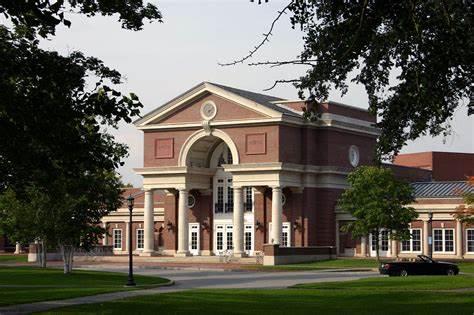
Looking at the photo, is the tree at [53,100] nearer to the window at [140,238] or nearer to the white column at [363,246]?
the white column at [363,246]

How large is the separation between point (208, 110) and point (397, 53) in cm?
6375

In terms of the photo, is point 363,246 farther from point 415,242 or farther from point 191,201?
point 191,201

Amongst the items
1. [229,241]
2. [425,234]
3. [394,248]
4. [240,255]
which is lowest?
[240,255]

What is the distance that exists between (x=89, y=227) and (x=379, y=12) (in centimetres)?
3632

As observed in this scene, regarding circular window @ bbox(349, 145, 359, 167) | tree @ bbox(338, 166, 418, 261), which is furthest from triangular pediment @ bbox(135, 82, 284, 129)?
tree @ bbox(338, 166, 418, 261)

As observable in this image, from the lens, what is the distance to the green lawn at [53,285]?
101 ft

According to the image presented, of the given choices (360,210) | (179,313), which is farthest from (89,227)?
(179,313)

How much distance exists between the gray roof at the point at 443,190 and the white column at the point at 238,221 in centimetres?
1468

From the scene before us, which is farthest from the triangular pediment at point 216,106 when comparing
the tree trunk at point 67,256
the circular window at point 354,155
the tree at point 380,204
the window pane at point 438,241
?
the tree trunk at point 67,256

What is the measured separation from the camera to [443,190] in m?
77.2

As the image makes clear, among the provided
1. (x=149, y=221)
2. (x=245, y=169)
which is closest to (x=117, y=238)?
(x=149, y=221)

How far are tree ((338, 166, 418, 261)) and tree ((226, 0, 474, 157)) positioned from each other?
46770mm

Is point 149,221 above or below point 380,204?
below

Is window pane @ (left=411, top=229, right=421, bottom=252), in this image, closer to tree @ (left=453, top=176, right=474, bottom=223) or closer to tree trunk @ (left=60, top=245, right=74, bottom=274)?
tree @ (left=453, top=176, right=474, bottom=223)
